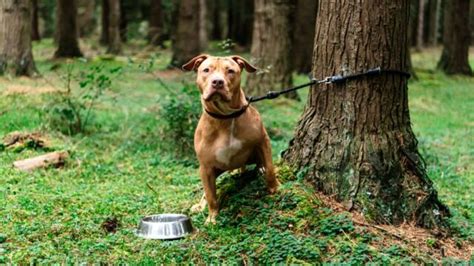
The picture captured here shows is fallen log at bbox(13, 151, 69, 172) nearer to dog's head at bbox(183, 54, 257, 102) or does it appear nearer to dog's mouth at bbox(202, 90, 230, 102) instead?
dog's head at bbox(183, 54, 257, 102)

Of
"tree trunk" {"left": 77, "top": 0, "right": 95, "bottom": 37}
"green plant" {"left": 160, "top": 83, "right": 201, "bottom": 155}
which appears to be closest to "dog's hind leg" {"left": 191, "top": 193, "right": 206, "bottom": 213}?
"green plant" {"left": 160, "top": 83, "right": 201, "bottom": 155}

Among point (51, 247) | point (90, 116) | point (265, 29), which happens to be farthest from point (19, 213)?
point (265, 29)

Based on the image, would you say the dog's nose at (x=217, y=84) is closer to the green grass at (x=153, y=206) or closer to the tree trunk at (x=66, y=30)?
the green grass at (x=153, y=206)

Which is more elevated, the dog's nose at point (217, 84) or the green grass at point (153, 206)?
the dog's nose at point (217, 84)

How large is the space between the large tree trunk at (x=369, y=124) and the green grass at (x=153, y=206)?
269 mm

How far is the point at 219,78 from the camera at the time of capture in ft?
14.6

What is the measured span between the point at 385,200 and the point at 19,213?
283cm

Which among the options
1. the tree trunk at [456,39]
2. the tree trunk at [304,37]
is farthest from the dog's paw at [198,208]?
the tree trunk at [456,39]

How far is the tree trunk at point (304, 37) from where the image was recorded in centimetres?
1888

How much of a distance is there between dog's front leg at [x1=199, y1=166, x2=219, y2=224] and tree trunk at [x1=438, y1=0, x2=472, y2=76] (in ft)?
60.7

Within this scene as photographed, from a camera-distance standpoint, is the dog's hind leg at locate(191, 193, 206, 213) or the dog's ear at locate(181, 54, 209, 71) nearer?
the dog's ear at locate(181, 54, 209, 71)

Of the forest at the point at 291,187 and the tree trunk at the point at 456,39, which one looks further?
the tree trunk at the point at 456,39

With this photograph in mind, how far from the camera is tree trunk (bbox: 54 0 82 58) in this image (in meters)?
19.7

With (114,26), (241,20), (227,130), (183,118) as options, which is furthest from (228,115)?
(241,20)
